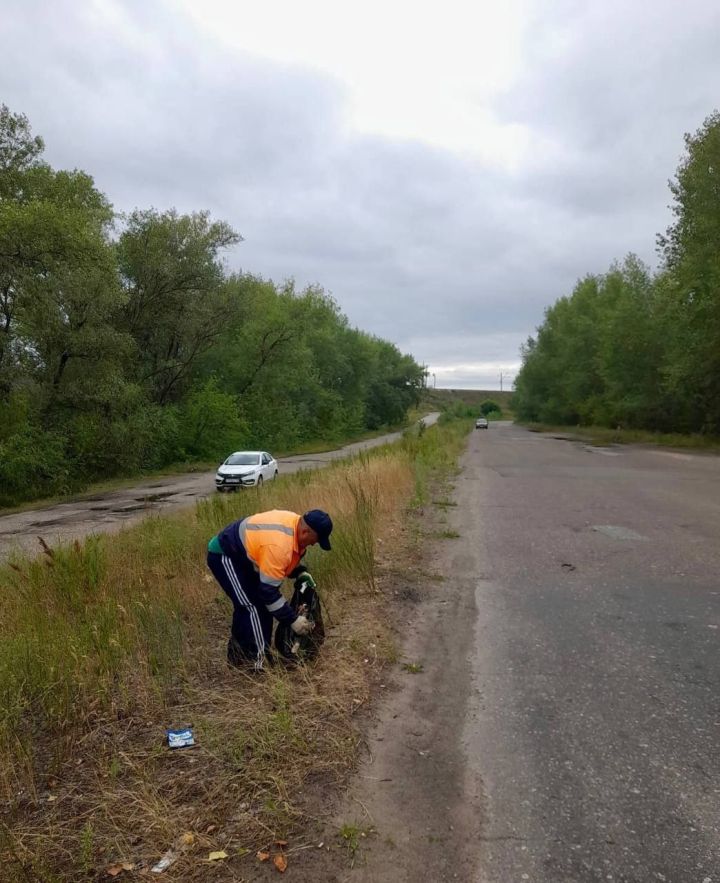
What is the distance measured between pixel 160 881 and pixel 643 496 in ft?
42.4

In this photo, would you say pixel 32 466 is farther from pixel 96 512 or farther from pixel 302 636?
pixel 302 636

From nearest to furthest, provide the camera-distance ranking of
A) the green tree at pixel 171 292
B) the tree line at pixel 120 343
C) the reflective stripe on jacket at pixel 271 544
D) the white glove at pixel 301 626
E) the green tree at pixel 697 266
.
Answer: the reflective stripe on jacket at pixel 271 544 < the white glove at pixel 301 626 < the tree line at pixel 120 343 < the green tree at pixel 697 266 < the green tree at pixel 171 292

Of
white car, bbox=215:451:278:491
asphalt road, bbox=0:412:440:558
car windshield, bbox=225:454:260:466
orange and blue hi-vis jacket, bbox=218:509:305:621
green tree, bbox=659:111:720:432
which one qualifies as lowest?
asphalt road, bbox=0:412:440:558

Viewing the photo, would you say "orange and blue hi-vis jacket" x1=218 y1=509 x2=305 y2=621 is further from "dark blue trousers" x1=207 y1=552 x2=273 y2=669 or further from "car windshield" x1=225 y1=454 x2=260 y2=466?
"car windshield" x1=225 y1=454 x2=260 y2=466

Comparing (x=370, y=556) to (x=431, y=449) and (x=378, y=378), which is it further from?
(x=378, y=378)

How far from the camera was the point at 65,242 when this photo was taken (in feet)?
58.0

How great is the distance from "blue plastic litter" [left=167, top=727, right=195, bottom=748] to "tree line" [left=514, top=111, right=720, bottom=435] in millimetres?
26642

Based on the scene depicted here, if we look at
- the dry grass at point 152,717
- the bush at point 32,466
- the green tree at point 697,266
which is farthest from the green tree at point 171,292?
the dry grass at point 152,717

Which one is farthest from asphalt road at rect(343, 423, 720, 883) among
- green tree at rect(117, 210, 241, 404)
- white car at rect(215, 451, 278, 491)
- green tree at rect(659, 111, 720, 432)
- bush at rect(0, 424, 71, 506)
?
green tree at rect(117, 210, 241, 404)

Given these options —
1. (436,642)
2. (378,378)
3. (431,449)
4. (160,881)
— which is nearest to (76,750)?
(160,881)

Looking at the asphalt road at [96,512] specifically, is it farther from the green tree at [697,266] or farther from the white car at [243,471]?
the green tree at [697,266]

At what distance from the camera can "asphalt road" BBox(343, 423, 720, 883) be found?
2.57 meters

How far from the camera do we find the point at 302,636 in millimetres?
4180

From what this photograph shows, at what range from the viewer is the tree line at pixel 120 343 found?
1869 cm
